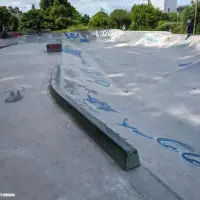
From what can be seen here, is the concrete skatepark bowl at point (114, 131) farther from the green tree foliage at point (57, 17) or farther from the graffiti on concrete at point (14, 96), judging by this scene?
the green tree foliage at point (57, 17)

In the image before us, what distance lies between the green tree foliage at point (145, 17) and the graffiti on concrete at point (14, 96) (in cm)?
3189

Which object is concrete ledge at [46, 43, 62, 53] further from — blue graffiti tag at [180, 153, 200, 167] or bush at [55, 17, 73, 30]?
bush at [55, 17, 73, 30]

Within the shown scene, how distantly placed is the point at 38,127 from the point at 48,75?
13.8ft

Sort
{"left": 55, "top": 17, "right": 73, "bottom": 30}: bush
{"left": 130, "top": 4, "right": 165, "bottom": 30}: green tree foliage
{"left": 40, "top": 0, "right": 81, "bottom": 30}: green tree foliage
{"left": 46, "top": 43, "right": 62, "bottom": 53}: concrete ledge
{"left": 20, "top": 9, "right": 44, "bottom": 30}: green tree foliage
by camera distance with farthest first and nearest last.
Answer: {"left": 40, "top": 0, "right": 81, "bottom": 30}: green tree foliage
{"left": 55, "top": 17, "right": 73, "bottom": 30}: bush
{"left": 20, "top": 9, "right": 44, "bottom": 30}: green tree foliage
{"left": 130, "top": 4, "right": 165, "bottom": 30}: green tree foliage
{"left": 46, "top": 43, "right": 62, "bottom": 53}: concrete ledge

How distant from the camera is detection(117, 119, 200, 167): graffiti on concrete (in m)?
3.38

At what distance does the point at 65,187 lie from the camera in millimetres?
2158

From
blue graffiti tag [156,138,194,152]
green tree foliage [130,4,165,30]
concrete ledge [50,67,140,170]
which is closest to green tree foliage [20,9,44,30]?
green tree foliage [130,4,165,30]

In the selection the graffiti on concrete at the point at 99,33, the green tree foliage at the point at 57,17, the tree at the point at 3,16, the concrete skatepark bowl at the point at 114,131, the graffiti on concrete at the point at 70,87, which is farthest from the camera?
the green tree foliage at the point at 57,17

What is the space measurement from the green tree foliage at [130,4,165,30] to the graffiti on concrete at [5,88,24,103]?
3189 cm

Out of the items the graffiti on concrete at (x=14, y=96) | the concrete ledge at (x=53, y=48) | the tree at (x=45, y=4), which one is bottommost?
the graffiti on concrete at (x=14, y=96)

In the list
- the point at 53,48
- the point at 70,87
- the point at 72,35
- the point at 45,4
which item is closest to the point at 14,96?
the point at 70,87

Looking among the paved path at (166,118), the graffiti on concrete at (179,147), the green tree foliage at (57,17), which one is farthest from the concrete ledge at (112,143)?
the green tree foliage at (57,17)

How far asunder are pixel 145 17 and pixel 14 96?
34.0m

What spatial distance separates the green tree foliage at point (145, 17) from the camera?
113 ft
